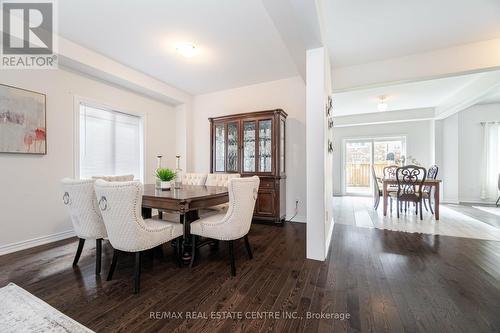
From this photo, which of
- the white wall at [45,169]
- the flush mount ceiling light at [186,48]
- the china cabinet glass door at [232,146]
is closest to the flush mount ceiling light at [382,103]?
the china cabinet glass door at [232,146]

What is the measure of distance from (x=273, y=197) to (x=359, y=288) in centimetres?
201

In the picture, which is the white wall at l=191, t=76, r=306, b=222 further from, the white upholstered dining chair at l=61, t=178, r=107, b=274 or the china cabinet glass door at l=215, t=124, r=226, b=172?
the white upholstered dining chair at l=61, t=178, r=107, b=274

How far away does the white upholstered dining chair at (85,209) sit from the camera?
1868mm

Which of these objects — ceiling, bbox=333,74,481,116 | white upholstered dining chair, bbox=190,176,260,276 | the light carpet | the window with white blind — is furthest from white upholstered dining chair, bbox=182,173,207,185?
ceiling, bbox=333,74,481,116

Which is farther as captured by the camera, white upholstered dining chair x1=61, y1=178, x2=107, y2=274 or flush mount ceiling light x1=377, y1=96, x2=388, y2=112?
flush mount ceiling light x1=377, y1=96, x2=388, y2=112

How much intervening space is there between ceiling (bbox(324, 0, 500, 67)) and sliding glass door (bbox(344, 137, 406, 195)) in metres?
4.71

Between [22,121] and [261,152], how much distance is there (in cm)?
A: 327

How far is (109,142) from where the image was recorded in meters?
3.65

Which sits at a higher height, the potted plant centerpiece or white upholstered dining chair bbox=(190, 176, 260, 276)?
the potted plant centerpiece

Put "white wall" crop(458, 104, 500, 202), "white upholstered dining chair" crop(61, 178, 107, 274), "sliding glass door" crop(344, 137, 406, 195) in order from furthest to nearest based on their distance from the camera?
"sliding glass door" crop(344, 137, 406, 195) → "white wall" crop(458, 104, 500, 202) → "white upholstered dining chair" crop(61, 178, 107, 274)

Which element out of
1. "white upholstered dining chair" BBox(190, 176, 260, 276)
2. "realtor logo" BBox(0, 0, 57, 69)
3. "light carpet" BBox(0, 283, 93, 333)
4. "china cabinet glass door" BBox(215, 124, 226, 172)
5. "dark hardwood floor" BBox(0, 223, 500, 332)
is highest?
"realtor logo" BBox(0, 0, 57, 69)

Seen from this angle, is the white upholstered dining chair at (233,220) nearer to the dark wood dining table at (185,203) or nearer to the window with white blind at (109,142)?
the dark wood dining table at (185,203)

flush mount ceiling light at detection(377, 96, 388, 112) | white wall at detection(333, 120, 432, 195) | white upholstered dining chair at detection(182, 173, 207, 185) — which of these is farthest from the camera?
white wall at detection(333, 120, 432, 195)

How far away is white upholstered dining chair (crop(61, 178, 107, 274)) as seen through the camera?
187 cm
